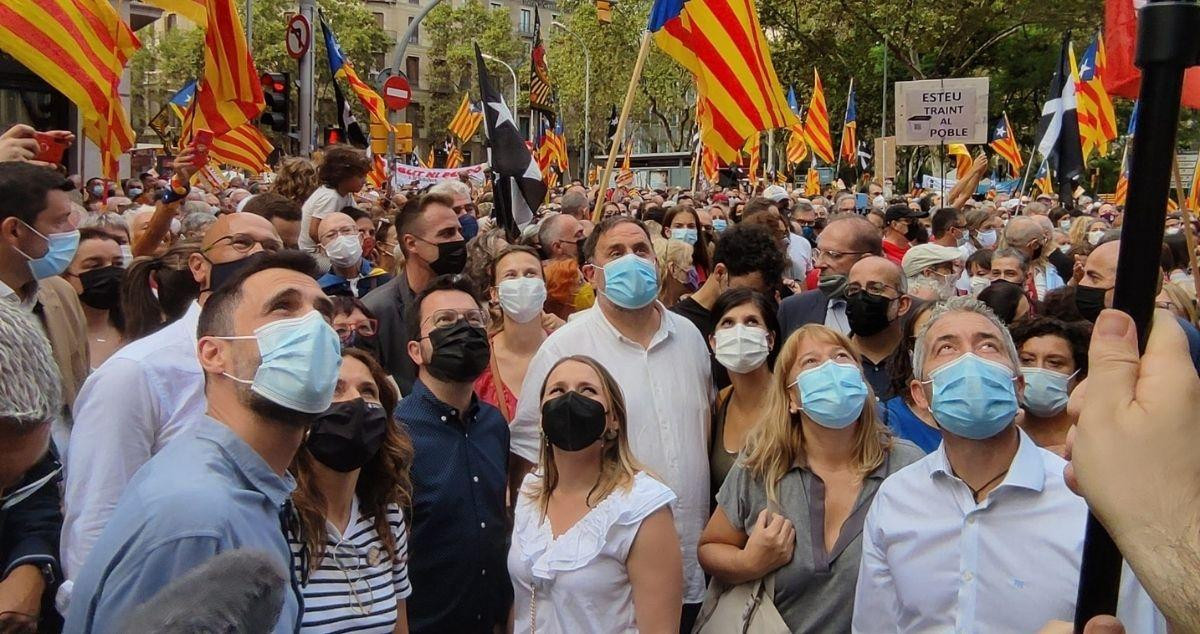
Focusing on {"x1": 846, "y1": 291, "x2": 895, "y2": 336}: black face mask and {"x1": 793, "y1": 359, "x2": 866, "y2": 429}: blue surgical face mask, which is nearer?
{"x1": 793, "y1": 359, "x2": 866, "y2": 429}: blue surgical face mask

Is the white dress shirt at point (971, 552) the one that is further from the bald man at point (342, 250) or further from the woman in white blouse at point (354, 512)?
the bald man at point (342, 250)

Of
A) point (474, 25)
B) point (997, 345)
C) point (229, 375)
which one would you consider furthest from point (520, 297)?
point (474, 25)

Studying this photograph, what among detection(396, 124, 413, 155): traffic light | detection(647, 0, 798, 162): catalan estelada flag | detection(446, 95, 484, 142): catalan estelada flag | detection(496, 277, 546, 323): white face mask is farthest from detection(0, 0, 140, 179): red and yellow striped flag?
detection(446, 95, 484, 142): catalan estelada flag

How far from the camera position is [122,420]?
3.44 m

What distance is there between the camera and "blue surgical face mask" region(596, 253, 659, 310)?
4926 mm

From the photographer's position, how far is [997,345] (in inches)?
142

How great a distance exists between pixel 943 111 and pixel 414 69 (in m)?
70.7

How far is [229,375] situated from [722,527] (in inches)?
75.0

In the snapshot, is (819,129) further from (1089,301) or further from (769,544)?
(769,544)

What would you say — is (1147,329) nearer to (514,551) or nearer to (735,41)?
(514,551)

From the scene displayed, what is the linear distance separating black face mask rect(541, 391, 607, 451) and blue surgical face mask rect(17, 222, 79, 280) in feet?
6.24

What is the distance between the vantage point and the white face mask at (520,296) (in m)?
5.49

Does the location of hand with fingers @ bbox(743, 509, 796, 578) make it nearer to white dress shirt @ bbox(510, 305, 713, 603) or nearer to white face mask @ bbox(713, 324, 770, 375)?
white dress shirt @ bbox(510, 305, 713, 603)

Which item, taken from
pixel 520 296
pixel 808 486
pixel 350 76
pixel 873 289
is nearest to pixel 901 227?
pixel 873 289
